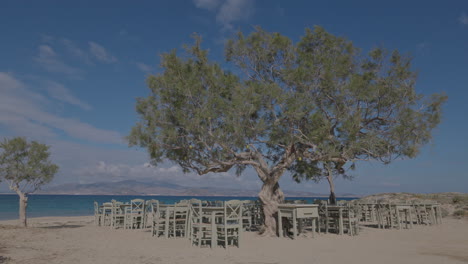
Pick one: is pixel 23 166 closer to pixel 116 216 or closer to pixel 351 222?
pixel 116 216

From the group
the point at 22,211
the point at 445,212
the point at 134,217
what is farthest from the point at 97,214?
the point at 445,212

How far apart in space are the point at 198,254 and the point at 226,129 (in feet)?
12.5

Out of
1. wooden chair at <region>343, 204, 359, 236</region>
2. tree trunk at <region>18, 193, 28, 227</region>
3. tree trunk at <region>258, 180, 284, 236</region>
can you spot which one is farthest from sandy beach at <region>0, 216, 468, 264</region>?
tree trunk at <region>18, 193, 28, 227</region>

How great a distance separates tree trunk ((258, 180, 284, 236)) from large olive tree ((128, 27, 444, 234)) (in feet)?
0.12

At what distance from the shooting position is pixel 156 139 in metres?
10.2

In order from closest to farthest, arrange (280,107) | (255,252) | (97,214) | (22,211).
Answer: (255,252), (280,107), (22,211), (97,214)

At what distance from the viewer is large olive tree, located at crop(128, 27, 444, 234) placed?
9664 millimetres

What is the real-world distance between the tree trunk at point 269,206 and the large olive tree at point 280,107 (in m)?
0.04

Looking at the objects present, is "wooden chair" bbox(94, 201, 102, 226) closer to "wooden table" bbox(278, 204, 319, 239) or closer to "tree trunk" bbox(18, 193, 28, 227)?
"tree trunk" bbox(18, 193, 28, 227)

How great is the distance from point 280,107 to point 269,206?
358cm

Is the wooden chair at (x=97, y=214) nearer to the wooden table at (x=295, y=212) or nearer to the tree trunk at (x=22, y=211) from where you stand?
the tree trunk at (x=22, y=211)

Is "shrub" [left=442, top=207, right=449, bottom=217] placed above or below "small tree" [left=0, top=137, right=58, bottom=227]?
below

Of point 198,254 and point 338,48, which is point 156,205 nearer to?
point 198,254

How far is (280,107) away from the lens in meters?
9.90
